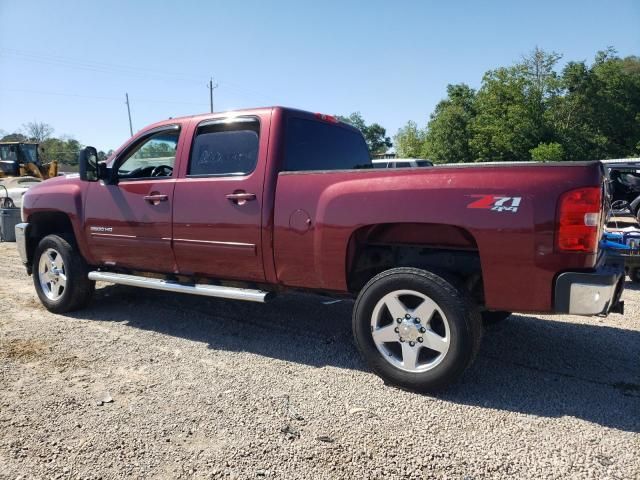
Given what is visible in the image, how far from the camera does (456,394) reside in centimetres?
325

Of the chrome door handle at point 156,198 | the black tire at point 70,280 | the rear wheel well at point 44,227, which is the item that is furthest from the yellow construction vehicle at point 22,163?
the chrome door handle at point 156,198

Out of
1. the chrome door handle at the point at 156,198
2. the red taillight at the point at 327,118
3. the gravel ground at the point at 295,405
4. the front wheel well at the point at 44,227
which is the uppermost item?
the red taillight at the point at 327,118

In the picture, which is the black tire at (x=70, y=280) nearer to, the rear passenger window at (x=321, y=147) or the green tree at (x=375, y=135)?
the rear passenger window at (x=321, y=147)

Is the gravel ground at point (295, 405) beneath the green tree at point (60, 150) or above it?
beneath

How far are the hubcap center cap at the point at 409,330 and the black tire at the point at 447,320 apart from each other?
6.5 inches

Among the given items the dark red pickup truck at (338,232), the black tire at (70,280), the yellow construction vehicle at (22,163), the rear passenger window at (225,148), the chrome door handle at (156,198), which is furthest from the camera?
the yellow construction vehicle at (22,163)

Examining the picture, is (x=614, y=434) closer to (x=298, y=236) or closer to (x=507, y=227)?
(x=507, y=227)

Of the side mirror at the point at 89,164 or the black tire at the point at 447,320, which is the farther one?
the side mirror at the point at 89,164

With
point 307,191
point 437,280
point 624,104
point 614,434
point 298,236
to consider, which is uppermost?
point 624,104

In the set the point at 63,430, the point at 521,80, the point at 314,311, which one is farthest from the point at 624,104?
the point at 63,430

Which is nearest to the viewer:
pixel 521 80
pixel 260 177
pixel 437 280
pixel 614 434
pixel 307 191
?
pixel 614 434

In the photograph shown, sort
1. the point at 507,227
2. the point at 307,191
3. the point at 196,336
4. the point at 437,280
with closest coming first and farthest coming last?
the point at 507,227 < the point at 437,280 < the point at 307,191 < the point at 196,336

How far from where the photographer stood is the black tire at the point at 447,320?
308 centimetres

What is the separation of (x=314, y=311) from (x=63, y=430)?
2806 millimetres
